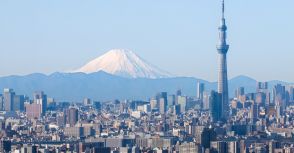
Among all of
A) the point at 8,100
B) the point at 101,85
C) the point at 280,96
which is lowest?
the point at 8,100

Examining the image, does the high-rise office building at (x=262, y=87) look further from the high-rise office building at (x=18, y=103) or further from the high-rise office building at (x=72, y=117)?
the high-rise office building at (x=72, y=117)

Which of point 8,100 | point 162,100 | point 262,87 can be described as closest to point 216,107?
point 162,100

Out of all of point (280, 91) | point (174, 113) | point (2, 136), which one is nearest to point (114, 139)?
point (2, 136)

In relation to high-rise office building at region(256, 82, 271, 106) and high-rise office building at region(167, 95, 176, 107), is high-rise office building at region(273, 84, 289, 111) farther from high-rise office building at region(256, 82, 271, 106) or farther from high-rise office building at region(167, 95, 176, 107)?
high-rise office building at region(167, 95, 176, 107)

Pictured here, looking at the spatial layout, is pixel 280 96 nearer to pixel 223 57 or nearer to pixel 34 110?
pixel 223 57

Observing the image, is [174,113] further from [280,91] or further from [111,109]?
[280,91]

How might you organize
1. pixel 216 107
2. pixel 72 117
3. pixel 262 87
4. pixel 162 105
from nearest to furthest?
pixel 72 117, pixel 216 107, pixel 162 105, pixel 262 87
